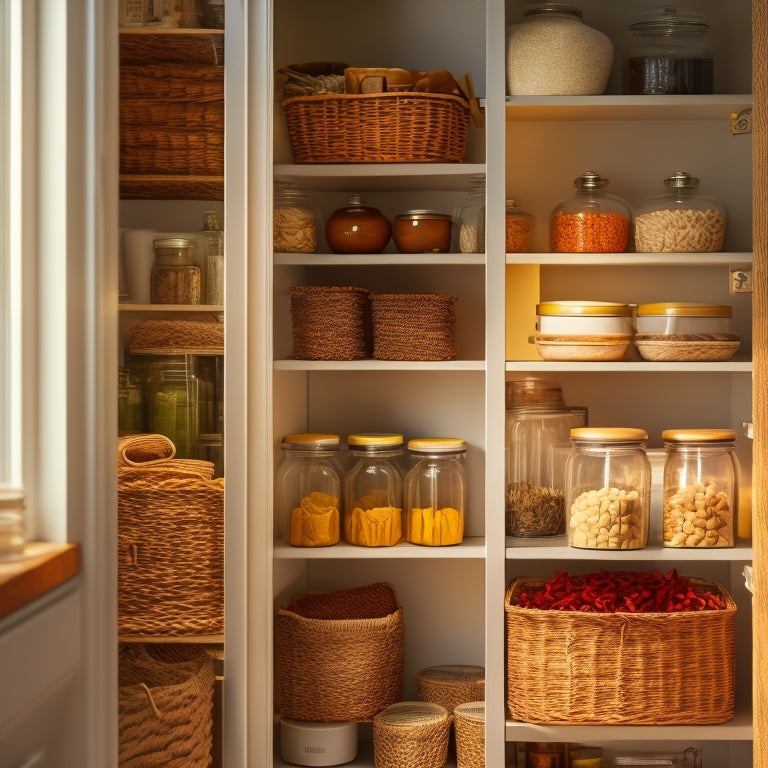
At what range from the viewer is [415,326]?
2410mm

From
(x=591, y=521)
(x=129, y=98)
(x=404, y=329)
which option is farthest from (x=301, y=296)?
(x=129, y=98)

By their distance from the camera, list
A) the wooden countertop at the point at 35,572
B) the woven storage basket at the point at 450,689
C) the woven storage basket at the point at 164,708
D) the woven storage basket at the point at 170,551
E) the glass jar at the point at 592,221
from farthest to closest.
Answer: the woven storage basket at the point at 450,689
the glass jar at the point at 592,221
the woven storage basket at the point at 170,551
the woven storage basket at the point at 164,708
the wooden countertop at the point at 35,572

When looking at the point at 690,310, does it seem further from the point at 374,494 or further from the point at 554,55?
the point at 374,494

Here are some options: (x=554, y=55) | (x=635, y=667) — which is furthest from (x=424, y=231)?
(x=635, y=667)

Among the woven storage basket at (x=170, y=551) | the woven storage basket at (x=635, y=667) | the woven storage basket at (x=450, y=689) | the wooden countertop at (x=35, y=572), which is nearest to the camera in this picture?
the wooden countertop at (x=35, y=572)

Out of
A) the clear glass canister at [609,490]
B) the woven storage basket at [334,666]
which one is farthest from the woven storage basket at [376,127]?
the woven storage basket at [334,666]

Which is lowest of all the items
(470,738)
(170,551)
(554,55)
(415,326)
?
(470,738)

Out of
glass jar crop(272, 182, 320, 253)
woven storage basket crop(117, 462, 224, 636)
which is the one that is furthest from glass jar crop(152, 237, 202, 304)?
glass jar crop(272, 182, 320, 253)

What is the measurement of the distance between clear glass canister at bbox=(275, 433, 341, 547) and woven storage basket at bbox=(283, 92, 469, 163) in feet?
2.41

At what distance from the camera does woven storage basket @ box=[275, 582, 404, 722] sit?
240 cm

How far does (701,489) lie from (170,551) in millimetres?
1281

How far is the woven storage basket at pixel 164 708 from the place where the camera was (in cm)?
150

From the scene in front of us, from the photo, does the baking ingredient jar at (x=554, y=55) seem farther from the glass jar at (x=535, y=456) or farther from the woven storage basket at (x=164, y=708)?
the woven storage basket at (x=164, y=708)

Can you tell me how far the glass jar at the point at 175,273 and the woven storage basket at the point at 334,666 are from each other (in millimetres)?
949
